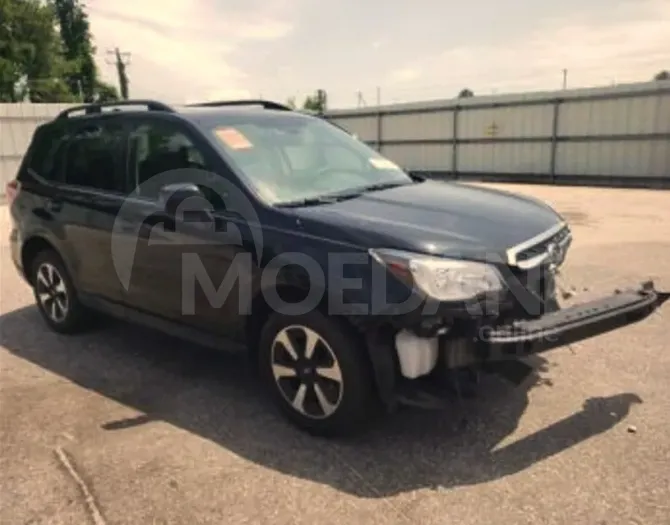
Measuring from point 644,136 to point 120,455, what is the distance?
1717cm

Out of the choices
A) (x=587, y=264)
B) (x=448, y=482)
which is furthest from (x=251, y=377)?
(x=587, y=264)

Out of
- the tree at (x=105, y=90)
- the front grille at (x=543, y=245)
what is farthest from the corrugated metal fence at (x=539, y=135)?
the tree at (x=105, y=90)

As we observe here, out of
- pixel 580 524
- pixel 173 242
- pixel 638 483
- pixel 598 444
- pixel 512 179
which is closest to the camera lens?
pixel 580 524

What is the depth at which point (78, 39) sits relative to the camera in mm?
57000

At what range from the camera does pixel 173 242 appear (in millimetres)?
3811

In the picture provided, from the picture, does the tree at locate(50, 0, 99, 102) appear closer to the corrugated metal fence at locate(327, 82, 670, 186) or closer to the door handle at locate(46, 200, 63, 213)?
the corrugated metal fence at locate(327, 82, 670, 186)

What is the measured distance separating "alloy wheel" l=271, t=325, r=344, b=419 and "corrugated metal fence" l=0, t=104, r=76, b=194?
14.9 meters

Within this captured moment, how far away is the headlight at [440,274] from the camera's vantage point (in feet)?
9.43

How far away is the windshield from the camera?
367cm

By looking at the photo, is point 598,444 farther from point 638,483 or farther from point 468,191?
point 468,191

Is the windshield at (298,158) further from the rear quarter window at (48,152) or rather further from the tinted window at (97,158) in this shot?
the rear quarter window at (48,152)

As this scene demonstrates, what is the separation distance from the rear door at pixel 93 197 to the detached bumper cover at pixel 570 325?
266 cm

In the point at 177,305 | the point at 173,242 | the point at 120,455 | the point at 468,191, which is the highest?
→ the point at 468,191

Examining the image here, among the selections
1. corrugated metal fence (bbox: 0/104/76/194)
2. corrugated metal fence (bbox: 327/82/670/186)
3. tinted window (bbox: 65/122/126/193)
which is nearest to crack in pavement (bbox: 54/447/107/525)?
tinted window (bbox: 65/122/126/193)
